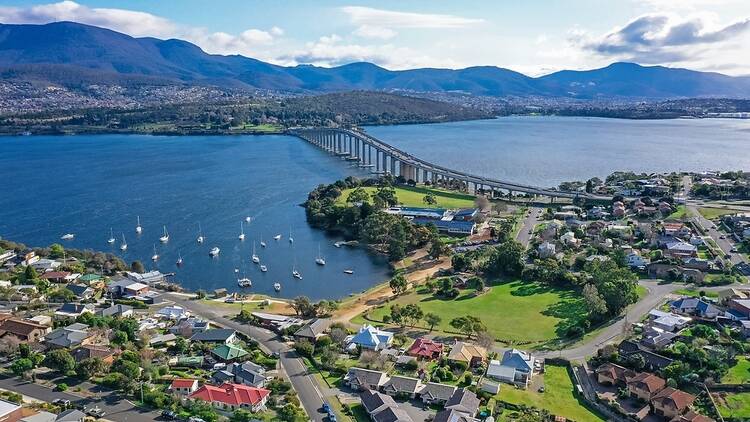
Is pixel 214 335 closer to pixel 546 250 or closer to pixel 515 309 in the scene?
pixel 515 309

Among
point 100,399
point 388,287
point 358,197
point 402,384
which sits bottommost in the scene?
point 388,287

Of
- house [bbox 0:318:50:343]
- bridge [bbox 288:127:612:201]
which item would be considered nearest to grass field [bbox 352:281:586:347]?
house [bbox 0:318:50:343]

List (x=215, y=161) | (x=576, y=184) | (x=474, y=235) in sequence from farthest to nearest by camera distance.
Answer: (x=215, y=161)
(x=576, y=184)
(x=474, y=235)

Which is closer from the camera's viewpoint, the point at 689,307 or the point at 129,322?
the point at 129,322

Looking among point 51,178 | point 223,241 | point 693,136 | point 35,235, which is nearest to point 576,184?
point 223,241

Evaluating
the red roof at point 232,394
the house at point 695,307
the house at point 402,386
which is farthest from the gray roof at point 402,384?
the house at point 695,307

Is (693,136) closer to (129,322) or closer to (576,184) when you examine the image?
(576,184)

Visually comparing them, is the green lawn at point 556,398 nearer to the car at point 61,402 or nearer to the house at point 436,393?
the house at point 436,393

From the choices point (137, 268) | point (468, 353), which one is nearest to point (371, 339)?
point (468, 353)
